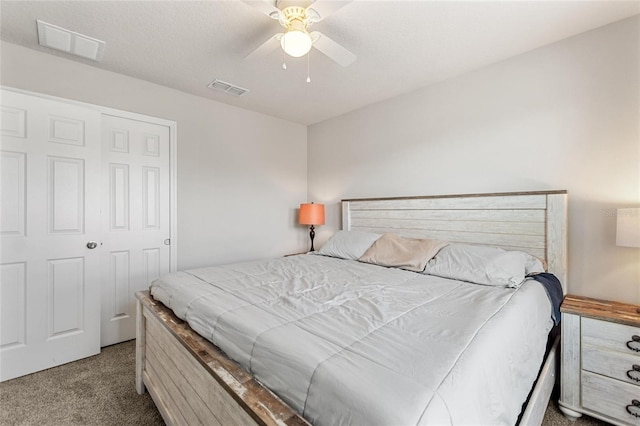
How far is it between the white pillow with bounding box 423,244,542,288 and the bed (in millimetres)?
113

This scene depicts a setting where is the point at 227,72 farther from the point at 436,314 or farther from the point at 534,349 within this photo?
the point at 534,349

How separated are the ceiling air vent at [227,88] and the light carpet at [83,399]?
8.76 feet

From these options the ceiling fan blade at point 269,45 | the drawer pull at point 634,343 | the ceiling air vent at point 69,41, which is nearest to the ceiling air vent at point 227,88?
the ceiling air vent at point 69,41

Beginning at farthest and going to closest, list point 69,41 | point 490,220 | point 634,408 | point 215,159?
point 215,159 → point 490,220 → point 69,41 → point 634,408

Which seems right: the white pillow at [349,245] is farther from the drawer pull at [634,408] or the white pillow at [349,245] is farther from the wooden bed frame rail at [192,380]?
the drawer pull at [634,408]

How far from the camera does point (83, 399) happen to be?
187 centimetres

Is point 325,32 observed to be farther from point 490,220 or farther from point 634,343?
point 634,343

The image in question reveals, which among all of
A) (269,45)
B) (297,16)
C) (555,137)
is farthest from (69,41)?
(555,137)

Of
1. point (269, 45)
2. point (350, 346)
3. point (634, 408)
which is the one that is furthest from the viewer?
point (269, 45)

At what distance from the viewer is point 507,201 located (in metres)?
2.32

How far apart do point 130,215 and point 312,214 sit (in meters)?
2.00

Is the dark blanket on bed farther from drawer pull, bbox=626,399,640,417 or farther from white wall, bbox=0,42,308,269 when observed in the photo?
white wall, bbox=0,42,308,269

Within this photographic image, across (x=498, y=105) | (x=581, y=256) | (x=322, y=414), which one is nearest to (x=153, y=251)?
(x=322, y=414)

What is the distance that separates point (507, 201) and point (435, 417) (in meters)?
2.13
